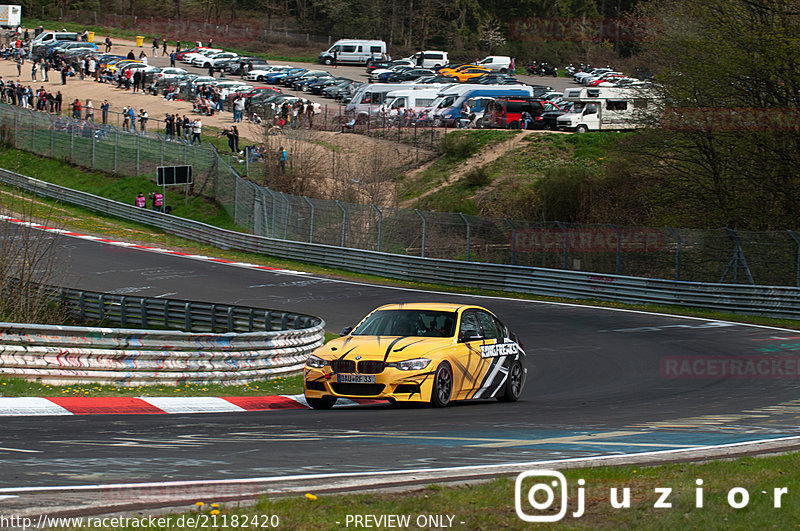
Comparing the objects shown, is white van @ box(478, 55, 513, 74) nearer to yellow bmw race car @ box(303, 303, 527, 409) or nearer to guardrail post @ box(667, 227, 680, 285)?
guardrail post @ box(667, 227, 680, 285)

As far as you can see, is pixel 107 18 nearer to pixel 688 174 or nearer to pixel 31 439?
pixel 688 174

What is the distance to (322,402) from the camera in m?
11.7

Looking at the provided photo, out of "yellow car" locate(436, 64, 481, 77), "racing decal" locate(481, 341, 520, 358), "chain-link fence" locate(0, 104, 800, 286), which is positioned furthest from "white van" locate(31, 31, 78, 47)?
"racing decal" locate(481, 341, 520, 358)

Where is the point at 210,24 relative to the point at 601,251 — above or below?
above

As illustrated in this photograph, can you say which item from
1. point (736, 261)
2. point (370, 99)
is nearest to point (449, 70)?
point (370, 99)

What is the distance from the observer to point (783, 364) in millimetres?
17516

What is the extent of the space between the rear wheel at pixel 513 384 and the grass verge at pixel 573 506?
233 inches

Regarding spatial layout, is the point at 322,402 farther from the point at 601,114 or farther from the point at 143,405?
the point at 601,114

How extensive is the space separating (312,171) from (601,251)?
1836 cm

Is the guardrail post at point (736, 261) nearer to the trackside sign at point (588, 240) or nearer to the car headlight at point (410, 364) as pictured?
the trackside sign at point (588, 240)

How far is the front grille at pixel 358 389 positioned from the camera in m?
11.2

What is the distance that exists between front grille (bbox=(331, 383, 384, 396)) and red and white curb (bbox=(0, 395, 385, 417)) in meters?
0.15

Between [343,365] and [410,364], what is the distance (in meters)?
0.81

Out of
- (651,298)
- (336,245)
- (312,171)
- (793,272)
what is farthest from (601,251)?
(312,171)
